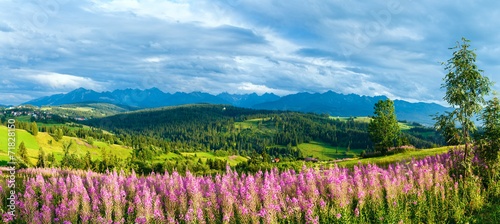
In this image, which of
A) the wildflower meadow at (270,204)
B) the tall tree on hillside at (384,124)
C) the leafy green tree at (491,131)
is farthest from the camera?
the tall tree on hillside at (384,124)

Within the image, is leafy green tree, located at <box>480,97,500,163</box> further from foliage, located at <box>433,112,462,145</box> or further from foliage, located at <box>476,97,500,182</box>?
foliage, located at <box>433,112,462,145</box>

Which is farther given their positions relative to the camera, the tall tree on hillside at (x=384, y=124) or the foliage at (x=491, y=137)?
the tall tree on hillside at (x=384, y=124)

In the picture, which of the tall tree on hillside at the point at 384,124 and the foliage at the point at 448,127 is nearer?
the foliage at the point at 448,127

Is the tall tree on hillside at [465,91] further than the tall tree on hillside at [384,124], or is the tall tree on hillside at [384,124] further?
the tall tree on hillside at [384,124]

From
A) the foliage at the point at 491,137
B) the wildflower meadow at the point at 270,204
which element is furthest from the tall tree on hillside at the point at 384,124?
the wildflower meadow at the point at 270,204

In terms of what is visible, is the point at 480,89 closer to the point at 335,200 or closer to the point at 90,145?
the point at 335,200

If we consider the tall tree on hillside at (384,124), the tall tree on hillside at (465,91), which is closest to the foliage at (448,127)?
the tall tree on hillside at (465,91)

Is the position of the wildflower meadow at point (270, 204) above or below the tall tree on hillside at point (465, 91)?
below

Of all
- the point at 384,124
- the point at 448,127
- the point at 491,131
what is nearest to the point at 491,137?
the point at 491,131

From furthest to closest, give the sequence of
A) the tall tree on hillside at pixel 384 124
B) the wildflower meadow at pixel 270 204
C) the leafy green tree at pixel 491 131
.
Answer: the tall tree on hillside at pixel 384 124
the leafy green tree at pixel 491 131
the wildflower meadow at pixel 270 204

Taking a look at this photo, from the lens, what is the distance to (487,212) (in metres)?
12.3

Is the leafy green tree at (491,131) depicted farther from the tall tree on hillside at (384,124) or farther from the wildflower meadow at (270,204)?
the tall tree on hillside at (384,124)

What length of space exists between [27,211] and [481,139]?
23.5 m

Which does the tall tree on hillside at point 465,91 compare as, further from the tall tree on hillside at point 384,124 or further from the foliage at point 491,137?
the tall tree on hillside at point 384,124
